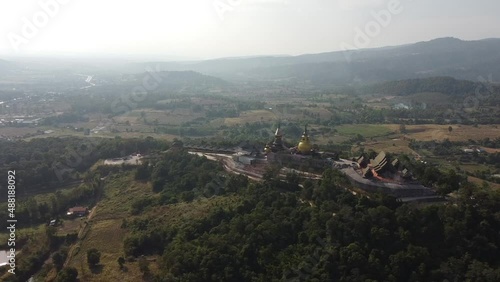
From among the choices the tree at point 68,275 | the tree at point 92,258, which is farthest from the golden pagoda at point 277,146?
the tree at point 68,275

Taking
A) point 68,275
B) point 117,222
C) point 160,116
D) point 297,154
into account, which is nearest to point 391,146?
point 297,154

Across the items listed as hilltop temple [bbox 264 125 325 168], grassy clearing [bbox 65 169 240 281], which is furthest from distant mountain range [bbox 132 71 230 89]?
hilltop temple [bbox 264 125 325 168]

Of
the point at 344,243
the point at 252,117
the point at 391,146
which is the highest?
the point at 344,243

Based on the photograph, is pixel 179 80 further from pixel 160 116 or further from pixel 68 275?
pixel 68 275

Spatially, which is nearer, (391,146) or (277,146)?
(277,146)

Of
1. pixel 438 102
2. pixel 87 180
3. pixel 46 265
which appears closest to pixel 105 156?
pixel 87 180

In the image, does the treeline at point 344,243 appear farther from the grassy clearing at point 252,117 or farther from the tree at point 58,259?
the grassy clearing at point 252,117

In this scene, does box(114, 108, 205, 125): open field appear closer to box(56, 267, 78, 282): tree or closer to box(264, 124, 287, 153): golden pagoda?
box(264, 124, 287, 153): golden pagoda
